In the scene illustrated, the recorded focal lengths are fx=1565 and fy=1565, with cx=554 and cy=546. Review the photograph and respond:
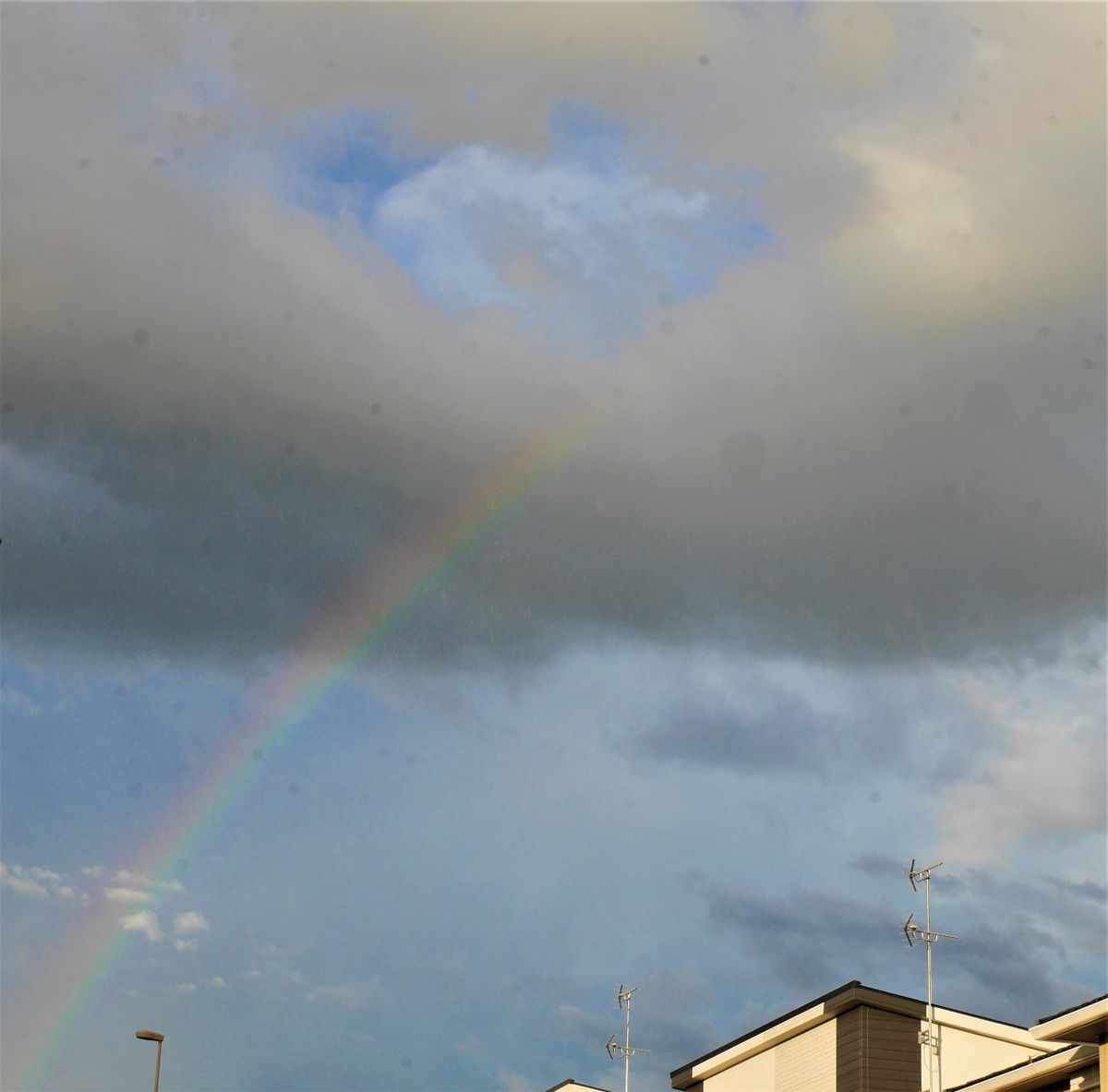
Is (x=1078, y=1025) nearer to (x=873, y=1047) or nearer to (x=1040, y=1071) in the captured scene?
(x=1040, y=1071)

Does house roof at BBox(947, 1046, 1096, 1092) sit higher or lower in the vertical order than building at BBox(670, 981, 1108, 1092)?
lower

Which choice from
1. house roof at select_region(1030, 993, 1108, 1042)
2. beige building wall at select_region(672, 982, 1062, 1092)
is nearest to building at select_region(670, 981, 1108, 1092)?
beige building wall at select_region(672, 982, 1062, 1092)

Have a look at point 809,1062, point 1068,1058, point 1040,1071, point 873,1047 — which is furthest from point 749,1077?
point 1068,1058

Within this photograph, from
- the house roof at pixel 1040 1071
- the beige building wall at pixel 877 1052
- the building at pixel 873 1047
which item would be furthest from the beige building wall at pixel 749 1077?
the house roof at pixel 1040 1071

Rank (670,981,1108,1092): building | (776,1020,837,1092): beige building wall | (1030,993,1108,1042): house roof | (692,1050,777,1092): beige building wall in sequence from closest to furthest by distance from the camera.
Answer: (1030,993,1108,1042): house roof, (670,981,1108,1092): building, (776,1020,837,1092): beige building wall, (692,1050,777,1092): beige building wall

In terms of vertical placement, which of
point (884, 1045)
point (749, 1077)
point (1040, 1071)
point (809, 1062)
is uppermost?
point (884, 1045)

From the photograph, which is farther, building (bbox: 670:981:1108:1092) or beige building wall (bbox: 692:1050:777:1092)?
beige building wall (bbox: 692:1050:777:1092)

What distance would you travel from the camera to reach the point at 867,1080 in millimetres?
39906

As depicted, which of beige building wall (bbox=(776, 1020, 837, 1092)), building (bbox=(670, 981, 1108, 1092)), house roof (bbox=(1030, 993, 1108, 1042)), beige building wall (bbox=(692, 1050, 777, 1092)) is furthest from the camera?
beige building wall (bbox=(692, 1050, 777, 1092))

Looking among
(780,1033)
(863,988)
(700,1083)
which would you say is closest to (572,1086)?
(700,1083)

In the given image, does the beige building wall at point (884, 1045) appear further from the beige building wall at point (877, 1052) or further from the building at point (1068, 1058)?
the building at point (1068, 1058)

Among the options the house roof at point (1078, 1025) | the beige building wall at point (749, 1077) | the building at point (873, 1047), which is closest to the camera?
the house roof at point (1078, 1025)

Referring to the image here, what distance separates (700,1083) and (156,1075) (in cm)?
1813

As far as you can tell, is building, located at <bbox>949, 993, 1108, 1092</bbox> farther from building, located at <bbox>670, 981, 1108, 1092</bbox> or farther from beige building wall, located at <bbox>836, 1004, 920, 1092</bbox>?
beige building wall, located at <bbox>836, 1004, 920, 1092</bbox>
